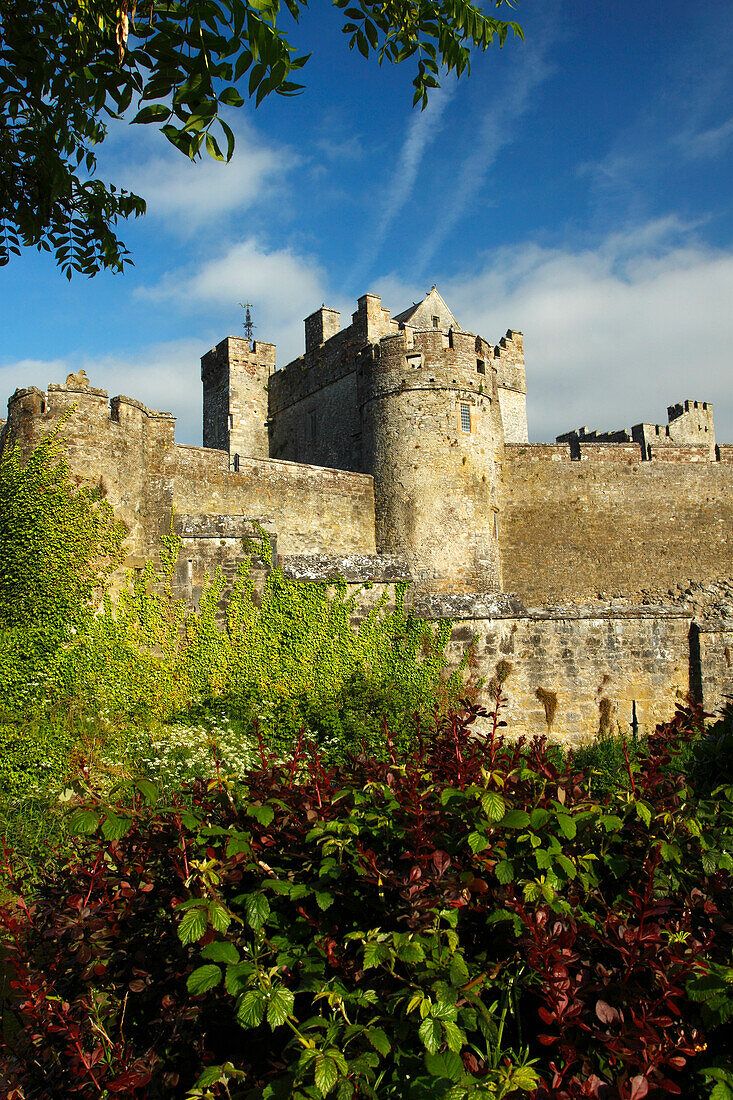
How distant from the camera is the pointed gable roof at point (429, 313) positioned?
29.4 metres

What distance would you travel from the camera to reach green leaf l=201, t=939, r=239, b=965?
296 centimetres

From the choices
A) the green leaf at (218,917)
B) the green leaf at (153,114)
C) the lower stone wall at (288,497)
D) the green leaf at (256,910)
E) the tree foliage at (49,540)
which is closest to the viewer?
the green leaf at (218,917)

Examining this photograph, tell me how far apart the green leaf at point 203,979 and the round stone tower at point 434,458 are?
18.4 meters

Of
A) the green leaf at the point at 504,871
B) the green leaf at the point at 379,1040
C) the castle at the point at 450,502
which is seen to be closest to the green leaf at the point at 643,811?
the green leaf at the point at 504,871

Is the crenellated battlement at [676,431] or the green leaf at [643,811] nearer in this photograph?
the green leaf at [643,811]

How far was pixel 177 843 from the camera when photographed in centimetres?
375

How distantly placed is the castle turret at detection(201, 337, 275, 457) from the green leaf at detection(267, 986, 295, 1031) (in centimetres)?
2699

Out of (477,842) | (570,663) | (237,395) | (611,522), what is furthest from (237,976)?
(237,395)

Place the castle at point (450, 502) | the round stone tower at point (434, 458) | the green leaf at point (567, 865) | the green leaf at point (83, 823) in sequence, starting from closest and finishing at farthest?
1. the green leaf at point (567, 865)
2. the green leaf at point (83, 823)
3. the castle at point (450, 502)
4. the round stone tower at point (434, 458)

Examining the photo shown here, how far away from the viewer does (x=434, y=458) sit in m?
21.9

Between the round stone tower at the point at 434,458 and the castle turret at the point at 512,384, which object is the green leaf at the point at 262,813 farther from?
the castle turret at the point at 512,384

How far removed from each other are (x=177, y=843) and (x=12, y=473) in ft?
33.2

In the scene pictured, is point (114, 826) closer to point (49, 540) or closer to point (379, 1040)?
point (379, 1040)

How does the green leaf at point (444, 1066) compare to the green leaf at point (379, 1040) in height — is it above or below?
below
